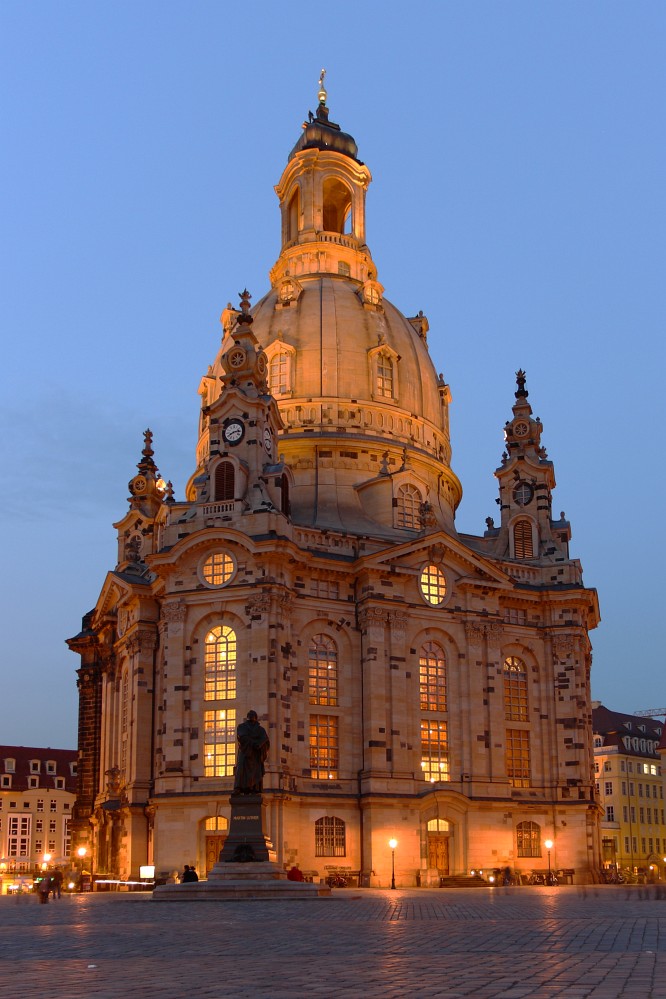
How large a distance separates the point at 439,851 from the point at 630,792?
50.1 metres

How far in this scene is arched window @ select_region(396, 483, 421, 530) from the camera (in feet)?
253

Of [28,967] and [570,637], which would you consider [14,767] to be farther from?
[28,967]

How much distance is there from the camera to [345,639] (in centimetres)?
6994

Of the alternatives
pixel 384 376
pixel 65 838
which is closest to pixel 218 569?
pixel 384 376

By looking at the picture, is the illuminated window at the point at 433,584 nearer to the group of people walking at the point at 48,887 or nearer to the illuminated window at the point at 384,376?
the illuminated window at the point at 384,376

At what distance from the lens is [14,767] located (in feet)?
405

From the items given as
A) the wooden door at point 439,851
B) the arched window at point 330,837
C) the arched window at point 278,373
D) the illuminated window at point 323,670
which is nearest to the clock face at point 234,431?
the arched window at point 278,373

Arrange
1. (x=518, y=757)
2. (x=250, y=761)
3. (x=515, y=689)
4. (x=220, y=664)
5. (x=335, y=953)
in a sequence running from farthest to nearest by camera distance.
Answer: (x=515, y=689)
(x=518, y=757)
(x=220, y=664)
(x=250, y=761)
(x=335, y=953)

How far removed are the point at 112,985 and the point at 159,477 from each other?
78623 millimetres

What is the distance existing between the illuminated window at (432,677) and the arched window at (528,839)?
8.93 meters

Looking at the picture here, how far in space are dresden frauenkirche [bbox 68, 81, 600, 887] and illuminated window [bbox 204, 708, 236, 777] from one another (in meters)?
0.12

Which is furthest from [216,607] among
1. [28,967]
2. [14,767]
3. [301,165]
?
[14,767]

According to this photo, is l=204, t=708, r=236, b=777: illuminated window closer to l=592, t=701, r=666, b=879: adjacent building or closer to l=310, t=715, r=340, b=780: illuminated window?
l=310, t=715, r=340, b=780: illuminated window

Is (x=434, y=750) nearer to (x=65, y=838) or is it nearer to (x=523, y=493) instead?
(x=523, y=493)
